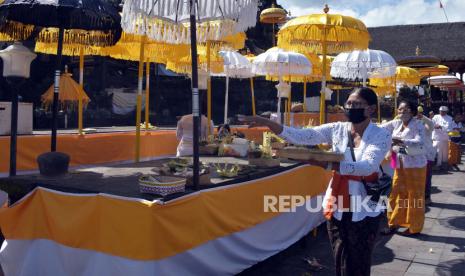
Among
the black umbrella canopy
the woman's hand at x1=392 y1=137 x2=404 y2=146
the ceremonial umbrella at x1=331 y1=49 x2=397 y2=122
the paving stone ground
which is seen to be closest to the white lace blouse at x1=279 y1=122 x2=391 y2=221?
the paving stone ground

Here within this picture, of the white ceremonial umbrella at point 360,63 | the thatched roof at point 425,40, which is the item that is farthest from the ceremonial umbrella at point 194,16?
the thatched roof at point 425,40

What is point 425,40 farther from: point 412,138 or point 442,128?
point 412,138

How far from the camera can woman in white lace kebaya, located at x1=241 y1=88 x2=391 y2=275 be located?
285cm

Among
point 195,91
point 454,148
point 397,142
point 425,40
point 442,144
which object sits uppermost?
point 425,40

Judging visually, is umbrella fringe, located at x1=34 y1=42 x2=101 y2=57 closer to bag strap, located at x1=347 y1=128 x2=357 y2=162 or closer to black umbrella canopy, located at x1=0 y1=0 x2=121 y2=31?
black umbrella canopy, located at x1=0 y1=0 x2=121 y2=31

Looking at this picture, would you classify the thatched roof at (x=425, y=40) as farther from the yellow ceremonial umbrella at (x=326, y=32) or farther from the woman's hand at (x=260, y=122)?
the woman's hand at (x=260, y=122)

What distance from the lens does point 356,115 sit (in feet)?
9.45

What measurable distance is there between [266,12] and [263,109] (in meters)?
10.9

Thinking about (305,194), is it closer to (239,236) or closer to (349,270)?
(239,236)

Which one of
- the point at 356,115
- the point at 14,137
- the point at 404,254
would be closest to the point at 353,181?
the point at 356,115

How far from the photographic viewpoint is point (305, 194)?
5.27 meters

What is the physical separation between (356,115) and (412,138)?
3.12 m

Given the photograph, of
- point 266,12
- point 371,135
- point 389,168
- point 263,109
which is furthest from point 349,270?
point 263,109

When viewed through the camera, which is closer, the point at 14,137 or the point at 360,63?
the point at 14,137
